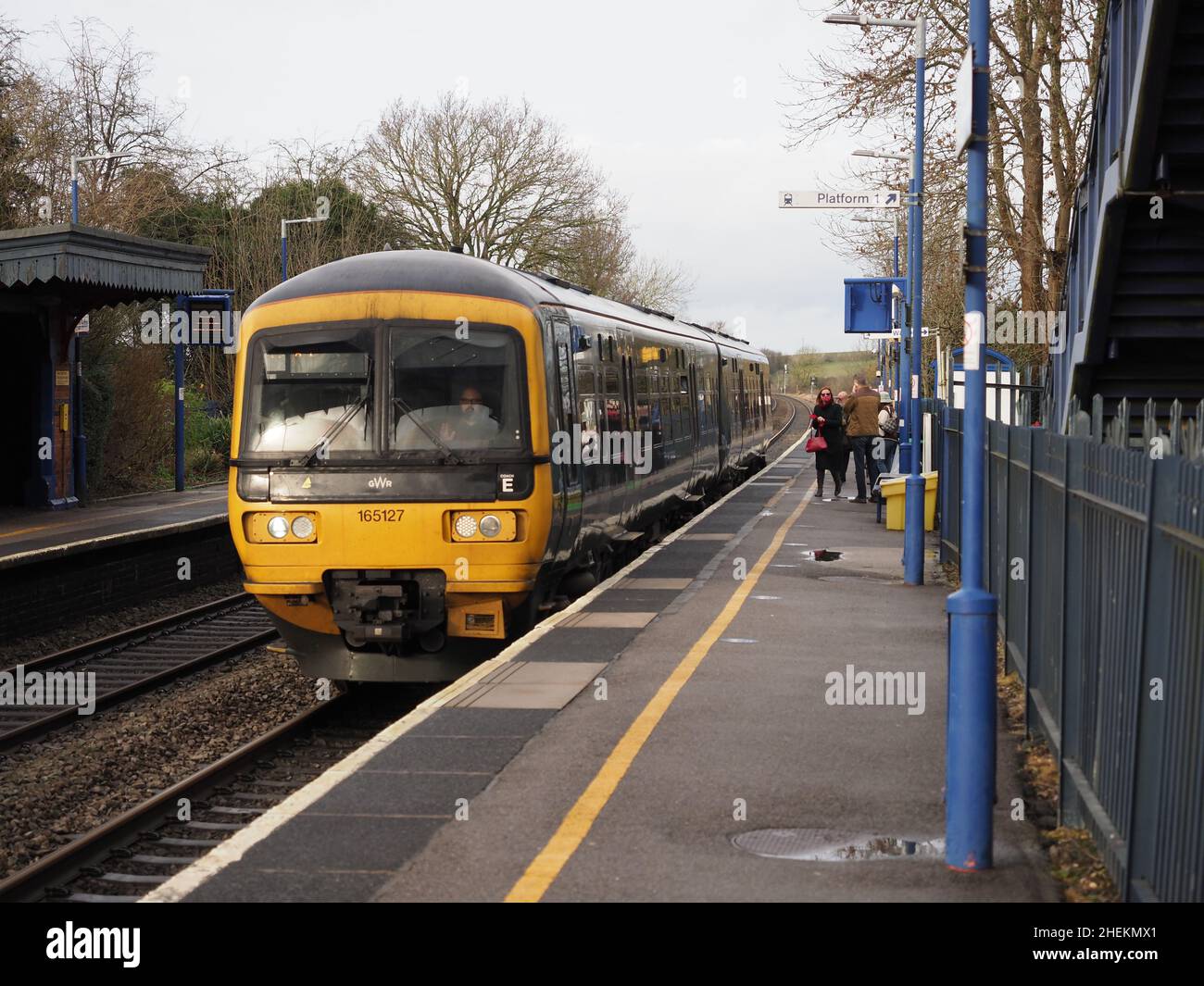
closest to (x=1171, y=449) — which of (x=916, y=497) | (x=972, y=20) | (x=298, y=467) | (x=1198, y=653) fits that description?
(x=1198, y=653)

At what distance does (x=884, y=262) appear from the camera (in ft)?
167

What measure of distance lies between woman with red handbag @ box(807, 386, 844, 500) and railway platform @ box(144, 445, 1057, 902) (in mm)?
12895

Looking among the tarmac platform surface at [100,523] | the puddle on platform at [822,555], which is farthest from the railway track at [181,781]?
the puddle on platform at [822,555]

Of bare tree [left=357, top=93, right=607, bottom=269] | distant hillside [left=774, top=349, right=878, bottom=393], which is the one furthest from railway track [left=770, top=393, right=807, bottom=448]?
distant hillside [left=774, top=349, right=878, bottom=393]

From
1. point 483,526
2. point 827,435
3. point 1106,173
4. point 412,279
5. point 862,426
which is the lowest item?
point 483,526

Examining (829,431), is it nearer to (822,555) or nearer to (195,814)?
(822,555)

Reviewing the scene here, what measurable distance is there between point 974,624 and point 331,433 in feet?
21.0

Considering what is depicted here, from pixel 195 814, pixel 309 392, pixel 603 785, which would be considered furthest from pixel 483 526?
pixel 603 785

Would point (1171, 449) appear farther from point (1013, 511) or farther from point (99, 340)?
point (99, 340)

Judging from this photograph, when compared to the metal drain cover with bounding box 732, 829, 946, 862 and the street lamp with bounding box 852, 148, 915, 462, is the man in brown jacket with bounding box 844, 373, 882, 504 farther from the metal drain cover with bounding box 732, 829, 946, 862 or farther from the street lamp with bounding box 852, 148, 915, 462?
the metal drain cover with bounding box 732, 829, 946, 862

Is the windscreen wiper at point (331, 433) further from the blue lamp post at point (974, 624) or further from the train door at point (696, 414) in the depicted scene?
the train door at point (696, 414)

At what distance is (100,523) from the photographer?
21.6 meters

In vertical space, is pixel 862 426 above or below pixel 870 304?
below
